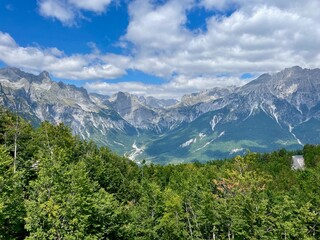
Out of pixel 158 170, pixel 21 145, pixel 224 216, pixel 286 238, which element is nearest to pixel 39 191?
pixel 224 216

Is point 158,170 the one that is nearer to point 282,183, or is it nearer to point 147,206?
point 282,183

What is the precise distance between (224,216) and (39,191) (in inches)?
1355

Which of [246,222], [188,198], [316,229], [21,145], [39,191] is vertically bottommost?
[316,229]

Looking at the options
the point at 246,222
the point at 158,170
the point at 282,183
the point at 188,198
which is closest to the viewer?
the point at 246,222

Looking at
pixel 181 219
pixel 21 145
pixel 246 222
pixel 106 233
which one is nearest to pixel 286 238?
pixel 246 222

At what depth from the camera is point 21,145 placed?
9725cm

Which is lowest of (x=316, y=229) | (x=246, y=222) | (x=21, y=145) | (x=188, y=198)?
(x=316, y=229)

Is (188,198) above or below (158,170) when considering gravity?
below

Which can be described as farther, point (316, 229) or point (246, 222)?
point (316, 229)

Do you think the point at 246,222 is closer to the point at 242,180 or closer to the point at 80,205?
the point at 242,180

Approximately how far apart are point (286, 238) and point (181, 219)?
25101 mm

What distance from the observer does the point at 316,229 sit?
68.8 m

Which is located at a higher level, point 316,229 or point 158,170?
point 158,170

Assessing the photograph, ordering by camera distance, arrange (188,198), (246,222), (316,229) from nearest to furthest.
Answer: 1. (246,222)
2. (316,229)
3. (188,198)
